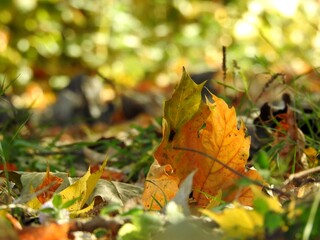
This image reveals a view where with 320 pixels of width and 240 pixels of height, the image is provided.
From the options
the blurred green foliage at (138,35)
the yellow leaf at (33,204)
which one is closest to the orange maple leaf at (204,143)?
the yellow leaf at (33,204)

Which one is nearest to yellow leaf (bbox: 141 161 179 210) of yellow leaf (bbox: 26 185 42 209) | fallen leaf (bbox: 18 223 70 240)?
yellow leaf (bbox: 26 185 42 209)

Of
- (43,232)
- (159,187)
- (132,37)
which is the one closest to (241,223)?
(43,232)

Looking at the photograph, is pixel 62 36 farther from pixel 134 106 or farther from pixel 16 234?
pixel 16 234

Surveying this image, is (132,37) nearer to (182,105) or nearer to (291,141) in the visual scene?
(291,141)

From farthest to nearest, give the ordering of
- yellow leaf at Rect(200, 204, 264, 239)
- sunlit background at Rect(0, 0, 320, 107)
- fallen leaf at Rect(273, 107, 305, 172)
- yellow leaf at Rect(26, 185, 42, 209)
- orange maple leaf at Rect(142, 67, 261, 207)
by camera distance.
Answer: sunlit background at Rect(0, 0, 320, 107)
fallen leaf at Rect(273, 107, 305, 172)
orange maple leaf at Rect(142, 67, 261, 207)
yellow leaf at Rect(26, 185, 42, 209)
yellow leaf at Rect(200, 204, 264, 239)

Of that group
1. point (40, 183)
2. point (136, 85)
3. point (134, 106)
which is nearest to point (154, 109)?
point (134, 106)

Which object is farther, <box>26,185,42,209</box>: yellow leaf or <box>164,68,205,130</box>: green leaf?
<box>164,68,205,130</box>: green leaf

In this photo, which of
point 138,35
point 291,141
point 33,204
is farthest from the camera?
point 138,35

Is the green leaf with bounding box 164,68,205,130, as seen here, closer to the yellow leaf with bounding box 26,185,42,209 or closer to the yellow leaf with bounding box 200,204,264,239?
the yellow leaf with bounding box 26,185,42,209
